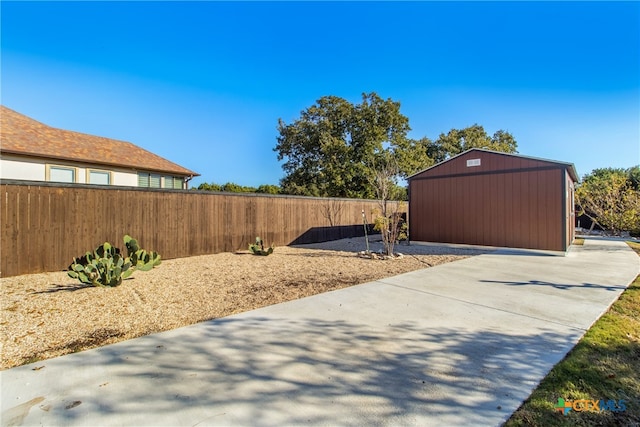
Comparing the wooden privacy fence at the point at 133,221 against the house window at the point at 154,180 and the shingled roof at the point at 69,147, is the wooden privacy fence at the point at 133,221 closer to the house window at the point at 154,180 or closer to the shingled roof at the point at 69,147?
the shingled roof at the point at 69,147

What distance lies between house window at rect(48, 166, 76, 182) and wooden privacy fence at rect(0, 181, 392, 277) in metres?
6.45

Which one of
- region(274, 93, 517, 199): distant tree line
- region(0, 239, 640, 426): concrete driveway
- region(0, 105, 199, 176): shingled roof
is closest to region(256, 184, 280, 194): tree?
region(274, 93, 517, 199): distant tree line

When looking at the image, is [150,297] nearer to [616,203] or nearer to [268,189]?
[616,203]

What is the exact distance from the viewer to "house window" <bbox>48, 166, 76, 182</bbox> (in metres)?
10.6

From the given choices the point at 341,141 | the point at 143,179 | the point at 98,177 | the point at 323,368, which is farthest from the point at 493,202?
the point at 98,177

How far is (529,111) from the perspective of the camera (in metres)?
12.1

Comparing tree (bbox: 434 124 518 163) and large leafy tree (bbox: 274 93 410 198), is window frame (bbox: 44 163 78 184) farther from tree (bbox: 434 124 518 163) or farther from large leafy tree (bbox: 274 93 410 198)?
tree (bbox: 434 124 518 163)

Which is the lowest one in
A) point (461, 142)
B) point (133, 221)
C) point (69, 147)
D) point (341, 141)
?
point (133, 221)

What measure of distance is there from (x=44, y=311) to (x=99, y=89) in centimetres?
1088

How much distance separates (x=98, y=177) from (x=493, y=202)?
48.8ft

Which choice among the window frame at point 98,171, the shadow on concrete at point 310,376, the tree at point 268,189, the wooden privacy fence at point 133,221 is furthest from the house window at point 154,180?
the shadow on concrete at point 310,376

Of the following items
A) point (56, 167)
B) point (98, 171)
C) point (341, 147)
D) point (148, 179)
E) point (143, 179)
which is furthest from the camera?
point (341, 147)

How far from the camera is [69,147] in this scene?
1153 centimetres

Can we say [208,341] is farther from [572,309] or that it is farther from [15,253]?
[15,253]
